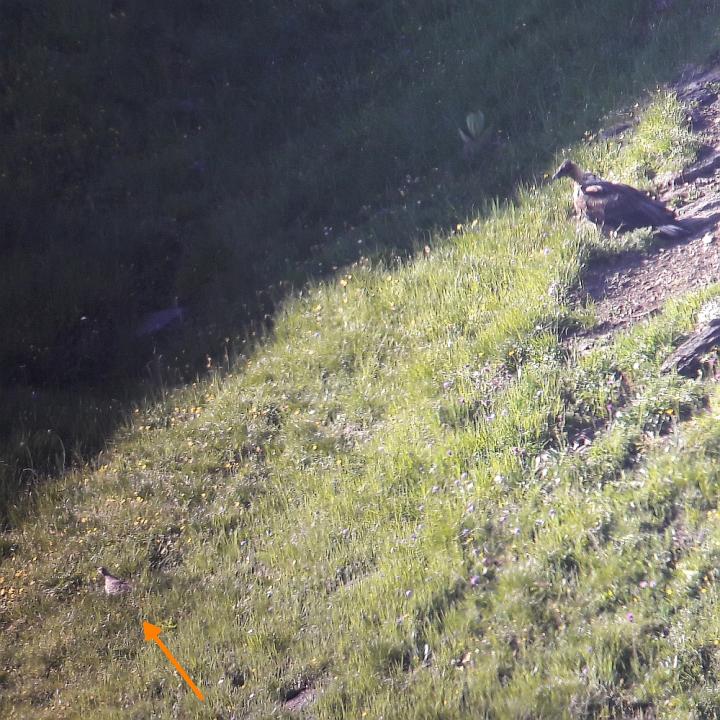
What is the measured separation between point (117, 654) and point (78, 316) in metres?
4.72

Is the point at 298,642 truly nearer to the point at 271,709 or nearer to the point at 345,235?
the point at 271,709

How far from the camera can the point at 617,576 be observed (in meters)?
4.70

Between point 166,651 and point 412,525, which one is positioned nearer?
point 166,651

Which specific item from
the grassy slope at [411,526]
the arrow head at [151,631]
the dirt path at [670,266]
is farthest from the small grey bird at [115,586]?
the dirt path at [670,266]

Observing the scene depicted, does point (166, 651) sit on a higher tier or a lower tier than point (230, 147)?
lower

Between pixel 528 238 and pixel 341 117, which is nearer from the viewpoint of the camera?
pixel 528 238

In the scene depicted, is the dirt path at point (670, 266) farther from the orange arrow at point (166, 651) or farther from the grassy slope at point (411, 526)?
the orange arrow at point (166, 651)

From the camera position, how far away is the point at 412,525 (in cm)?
Result: 569

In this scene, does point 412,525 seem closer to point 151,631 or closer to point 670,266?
point 151,631

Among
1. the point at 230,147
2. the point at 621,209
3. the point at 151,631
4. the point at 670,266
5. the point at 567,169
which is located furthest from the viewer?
the point at 230,147

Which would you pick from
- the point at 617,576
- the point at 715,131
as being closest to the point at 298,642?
the point at 617,576

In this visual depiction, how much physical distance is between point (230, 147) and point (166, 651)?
24.9 ft

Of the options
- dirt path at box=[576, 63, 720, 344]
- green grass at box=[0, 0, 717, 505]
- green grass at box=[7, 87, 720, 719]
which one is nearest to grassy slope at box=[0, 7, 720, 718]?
green grass at box=[7, 87, 720, 719]

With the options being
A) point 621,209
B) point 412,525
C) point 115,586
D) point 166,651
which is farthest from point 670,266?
point 115,586
